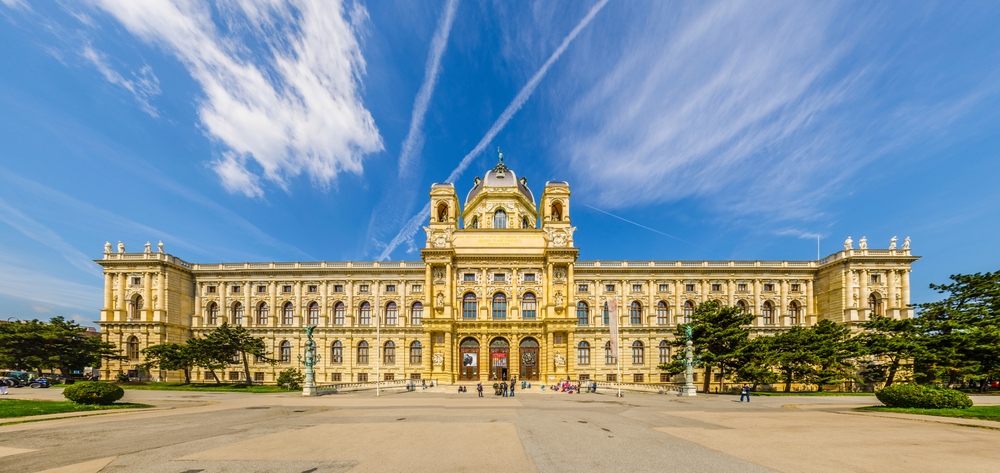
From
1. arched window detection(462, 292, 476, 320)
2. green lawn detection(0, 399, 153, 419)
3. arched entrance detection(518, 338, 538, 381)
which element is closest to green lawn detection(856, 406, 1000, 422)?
arched entrance detection(518, 338, 538, 381)

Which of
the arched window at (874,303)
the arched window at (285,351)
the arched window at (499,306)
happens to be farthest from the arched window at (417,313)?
the arched window at (874,303)

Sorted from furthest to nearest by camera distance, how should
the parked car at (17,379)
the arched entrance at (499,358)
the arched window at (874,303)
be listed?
the arched entrance at (499,358) < the arched window at (874,303) < the parked car at (17,379)

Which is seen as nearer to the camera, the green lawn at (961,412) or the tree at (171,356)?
the green lawn at (961,412)

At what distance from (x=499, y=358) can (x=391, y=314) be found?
55.5 ft

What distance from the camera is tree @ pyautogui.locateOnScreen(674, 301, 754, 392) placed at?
4600 centimetres

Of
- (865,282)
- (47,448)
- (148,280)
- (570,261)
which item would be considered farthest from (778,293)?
(148,280)

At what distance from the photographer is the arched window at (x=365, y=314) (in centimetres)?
6575

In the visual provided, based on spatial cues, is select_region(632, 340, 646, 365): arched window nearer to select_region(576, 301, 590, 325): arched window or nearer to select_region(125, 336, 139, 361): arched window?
select_region(576, 301, 590, 325): arched window

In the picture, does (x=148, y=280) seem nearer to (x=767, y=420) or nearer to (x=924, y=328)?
(x=767, y=420)

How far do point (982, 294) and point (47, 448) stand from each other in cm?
7206

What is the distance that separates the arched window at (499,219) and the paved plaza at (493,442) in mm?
46535

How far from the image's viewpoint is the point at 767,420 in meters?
24.0

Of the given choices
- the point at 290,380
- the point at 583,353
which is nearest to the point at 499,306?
the point at 583,353

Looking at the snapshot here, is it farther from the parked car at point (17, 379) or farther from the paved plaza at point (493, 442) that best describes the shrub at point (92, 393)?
the parked car at point (17, 379)
